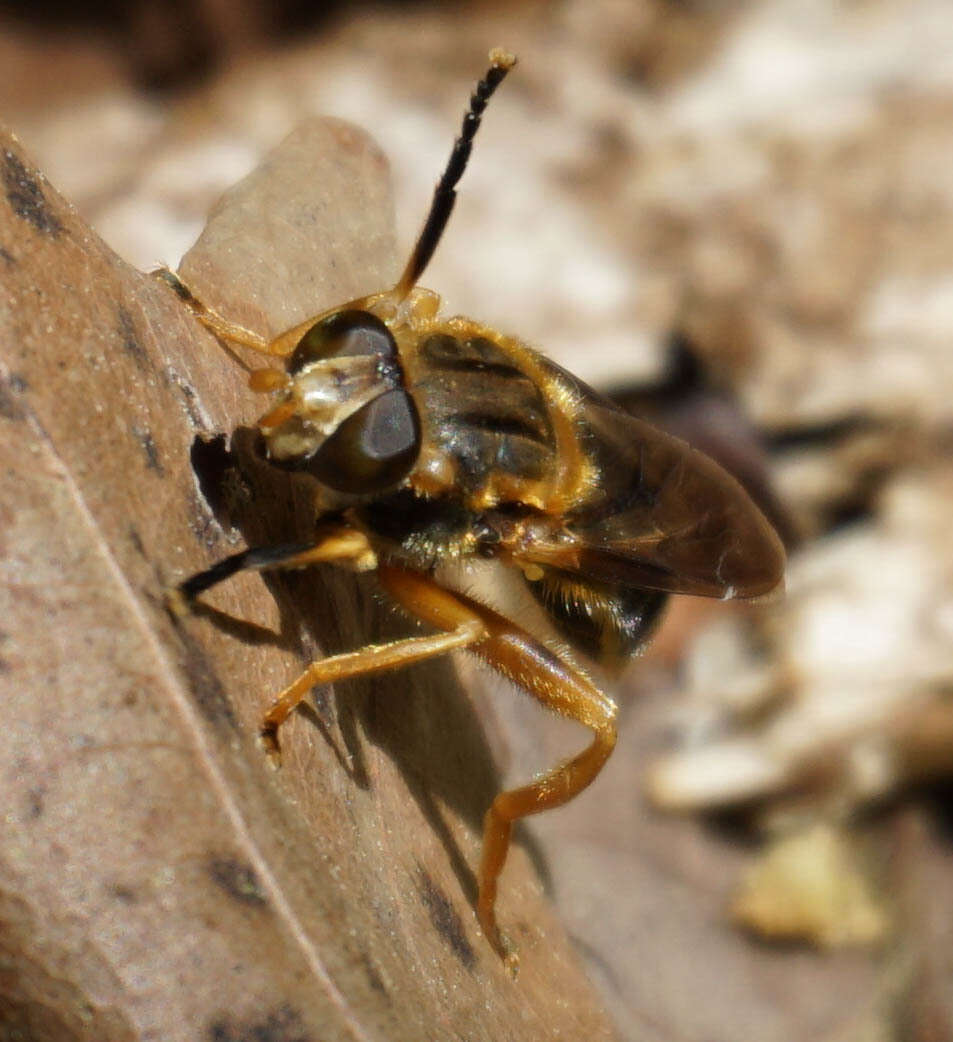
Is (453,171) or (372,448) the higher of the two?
(453,171)

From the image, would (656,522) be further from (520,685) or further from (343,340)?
(343,340)

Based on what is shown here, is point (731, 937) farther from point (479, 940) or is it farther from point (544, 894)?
point (479, 940)

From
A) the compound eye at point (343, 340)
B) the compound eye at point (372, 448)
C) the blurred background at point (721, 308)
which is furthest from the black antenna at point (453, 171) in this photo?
the blurred background at point (721, 308)

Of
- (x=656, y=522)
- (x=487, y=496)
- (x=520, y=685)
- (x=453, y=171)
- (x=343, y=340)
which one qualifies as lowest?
(x=520, y=685)

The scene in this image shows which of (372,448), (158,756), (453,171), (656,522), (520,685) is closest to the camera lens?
(158,756)

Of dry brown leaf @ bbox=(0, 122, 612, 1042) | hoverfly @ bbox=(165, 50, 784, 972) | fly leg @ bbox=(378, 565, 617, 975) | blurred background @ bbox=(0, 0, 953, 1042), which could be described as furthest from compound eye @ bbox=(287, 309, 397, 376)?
blurred background @ bbox=(0, 0, 953, 1042)

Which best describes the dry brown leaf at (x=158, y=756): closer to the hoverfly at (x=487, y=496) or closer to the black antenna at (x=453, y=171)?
the hoverfly at (x=487, y=496)

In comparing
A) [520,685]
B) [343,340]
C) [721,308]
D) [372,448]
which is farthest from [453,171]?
[721,308]
